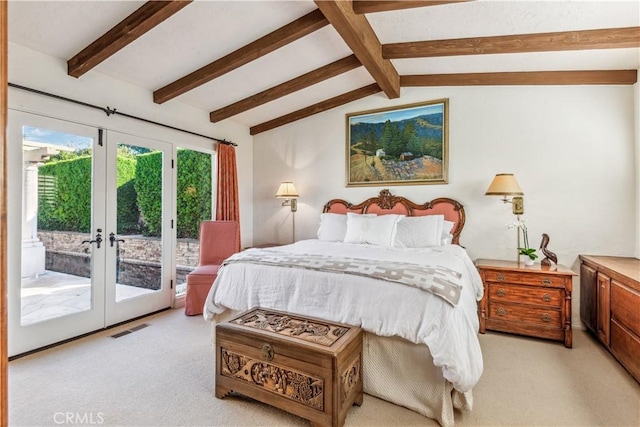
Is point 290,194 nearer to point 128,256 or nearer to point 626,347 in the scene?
point 128,256

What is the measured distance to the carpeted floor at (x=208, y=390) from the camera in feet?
6.18

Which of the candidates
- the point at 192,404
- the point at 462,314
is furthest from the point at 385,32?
the point at 192,404

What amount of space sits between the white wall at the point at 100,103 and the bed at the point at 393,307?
6.83 feet

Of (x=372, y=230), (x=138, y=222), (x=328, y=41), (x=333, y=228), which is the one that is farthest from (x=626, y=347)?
(x=138, y=222)

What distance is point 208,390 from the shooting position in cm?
218

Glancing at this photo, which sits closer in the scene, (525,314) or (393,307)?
(393,307)

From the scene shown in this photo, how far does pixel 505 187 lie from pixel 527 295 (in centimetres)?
110

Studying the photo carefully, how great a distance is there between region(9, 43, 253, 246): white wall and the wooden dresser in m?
4.68

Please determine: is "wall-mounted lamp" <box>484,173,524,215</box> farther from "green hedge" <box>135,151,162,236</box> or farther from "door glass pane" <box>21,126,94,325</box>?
"door glass pane" <box>21,126,94,325</box>

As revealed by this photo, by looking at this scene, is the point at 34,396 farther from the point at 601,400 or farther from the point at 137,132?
the point at 601,400

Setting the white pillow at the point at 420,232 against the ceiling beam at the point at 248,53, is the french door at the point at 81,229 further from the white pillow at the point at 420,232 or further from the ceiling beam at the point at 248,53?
the white pillow at the point at 420,232

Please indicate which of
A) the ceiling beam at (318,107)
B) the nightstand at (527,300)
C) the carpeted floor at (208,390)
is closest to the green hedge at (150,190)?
the carpeted floor at (208,390)

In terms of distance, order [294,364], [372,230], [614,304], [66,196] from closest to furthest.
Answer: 1. [294,364]
2. [614,304]
3. [66,196]
4. [372,230]

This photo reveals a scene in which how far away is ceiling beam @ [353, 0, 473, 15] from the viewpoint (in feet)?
7.48
